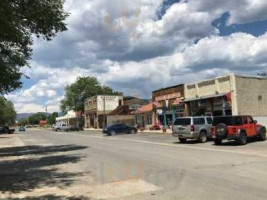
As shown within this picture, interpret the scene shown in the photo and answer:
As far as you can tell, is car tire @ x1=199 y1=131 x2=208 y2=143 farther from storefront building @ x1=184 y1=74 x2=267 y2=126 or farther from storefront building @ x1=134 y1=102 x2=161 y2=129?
storefront building @ x1=134 y1=102 x2=161 y2=129

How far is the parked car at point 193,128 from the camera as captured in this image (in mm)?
30234

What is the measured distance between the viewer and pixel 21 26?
65.8 ft

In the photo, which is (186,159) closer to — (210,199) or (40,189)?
(40,189)

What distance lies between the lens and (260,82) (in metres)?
44.3

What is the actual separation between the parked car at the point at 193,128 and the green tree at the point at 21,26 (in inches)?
438

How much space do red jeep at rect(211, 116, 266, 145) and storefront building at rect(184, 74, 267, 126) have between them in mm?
15048

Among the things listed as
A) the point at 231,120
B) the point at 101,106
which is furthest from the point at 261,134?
the point at 101,106

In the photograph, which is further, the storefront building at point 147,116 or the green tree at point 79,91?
the green tree at point 79,91

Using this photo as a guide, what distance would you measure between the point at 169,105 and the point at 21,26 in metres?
37.5

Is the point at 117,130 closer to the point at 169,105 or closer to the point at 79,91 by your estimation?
the point at 169,105

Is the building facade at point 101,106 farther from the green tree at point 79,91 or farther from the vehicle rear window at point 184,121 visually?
the vehicle rear window at point 184,121

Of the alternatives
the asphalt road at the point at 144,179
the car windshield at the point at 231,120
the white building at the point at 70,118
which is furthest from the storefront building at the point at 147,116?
the white building at the point at 70,118

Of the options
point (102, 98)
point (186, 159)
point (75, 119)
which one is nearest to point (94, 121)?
point (102, 98)

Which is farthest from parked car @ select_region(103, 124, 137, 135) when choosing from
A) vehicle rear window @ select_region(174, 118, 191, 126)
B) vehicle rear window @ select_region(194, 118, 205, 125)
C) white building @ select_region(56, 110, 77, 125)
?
white building @ select_region(56, 110, 77, 125)
